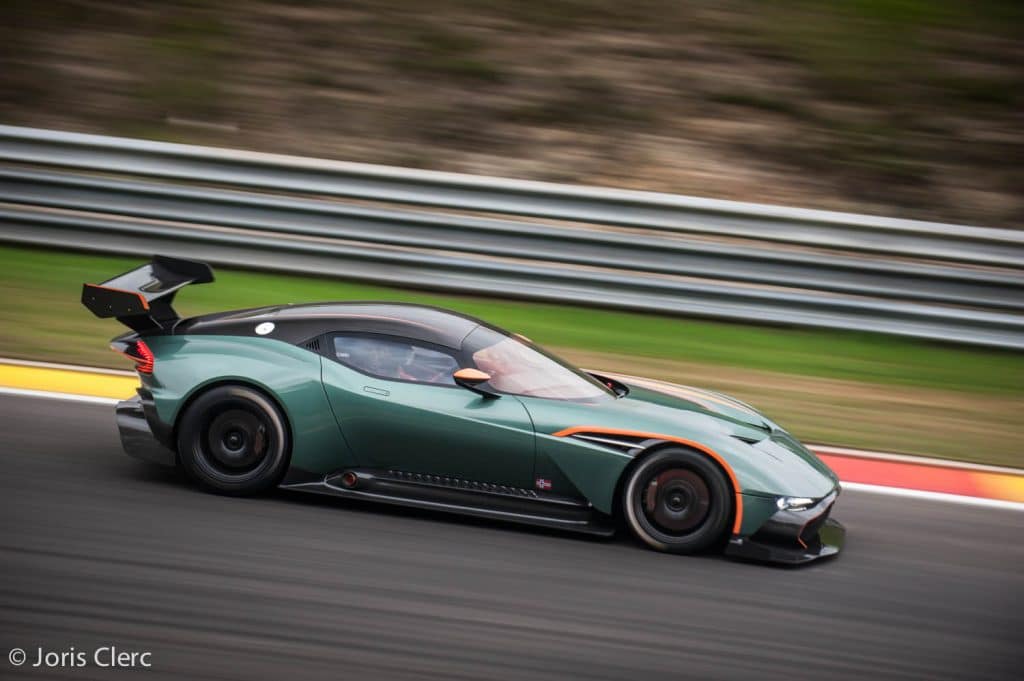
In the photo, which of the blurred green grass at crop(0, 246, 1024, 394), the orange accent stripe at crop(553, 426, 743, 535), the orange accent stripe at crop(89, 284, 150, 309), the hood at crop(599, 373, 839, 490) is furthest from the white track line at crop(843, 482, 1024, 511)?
the orange accent stripe at crop(89, 284, 150, 309)

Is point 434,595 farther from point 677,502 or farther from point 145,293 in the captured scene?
point 145,293

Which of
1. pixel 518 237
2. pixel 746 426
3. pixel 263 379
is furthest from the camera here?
pixel 518 237

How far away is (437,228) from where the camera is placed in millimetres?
10375

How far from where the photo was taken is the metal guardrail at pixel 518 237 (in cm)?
984

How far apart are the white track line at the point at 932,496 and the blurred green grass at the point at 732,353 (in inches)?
31.5

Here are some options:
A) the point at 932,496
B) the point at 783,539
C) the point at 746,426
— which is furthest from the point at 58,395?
the point at 932,496

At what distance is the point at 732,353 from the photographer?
9711 millimetres

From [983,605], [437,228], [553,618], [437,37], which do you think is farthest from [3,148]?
[983,605]

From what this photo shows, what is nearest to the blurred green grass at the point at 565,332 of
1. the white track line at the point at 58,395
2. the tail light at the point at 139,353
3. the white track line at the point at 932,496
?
the white track line at the point at 58,395

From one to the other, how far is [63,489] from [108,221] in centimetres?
503

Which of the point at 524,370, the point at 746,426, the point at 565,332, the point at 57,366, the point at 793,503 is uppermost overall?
the point at 565,332

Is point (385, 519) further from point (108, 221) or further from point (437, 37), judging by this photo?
point (437, 37)

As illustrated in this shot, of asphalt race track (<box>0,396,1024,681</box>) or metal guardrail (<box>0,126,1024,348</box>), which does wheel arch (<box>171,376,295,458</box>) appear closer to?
asphalt race track (<box>0,396,1024,681</box>)

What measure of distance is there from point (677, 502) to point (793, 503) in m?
0.58
